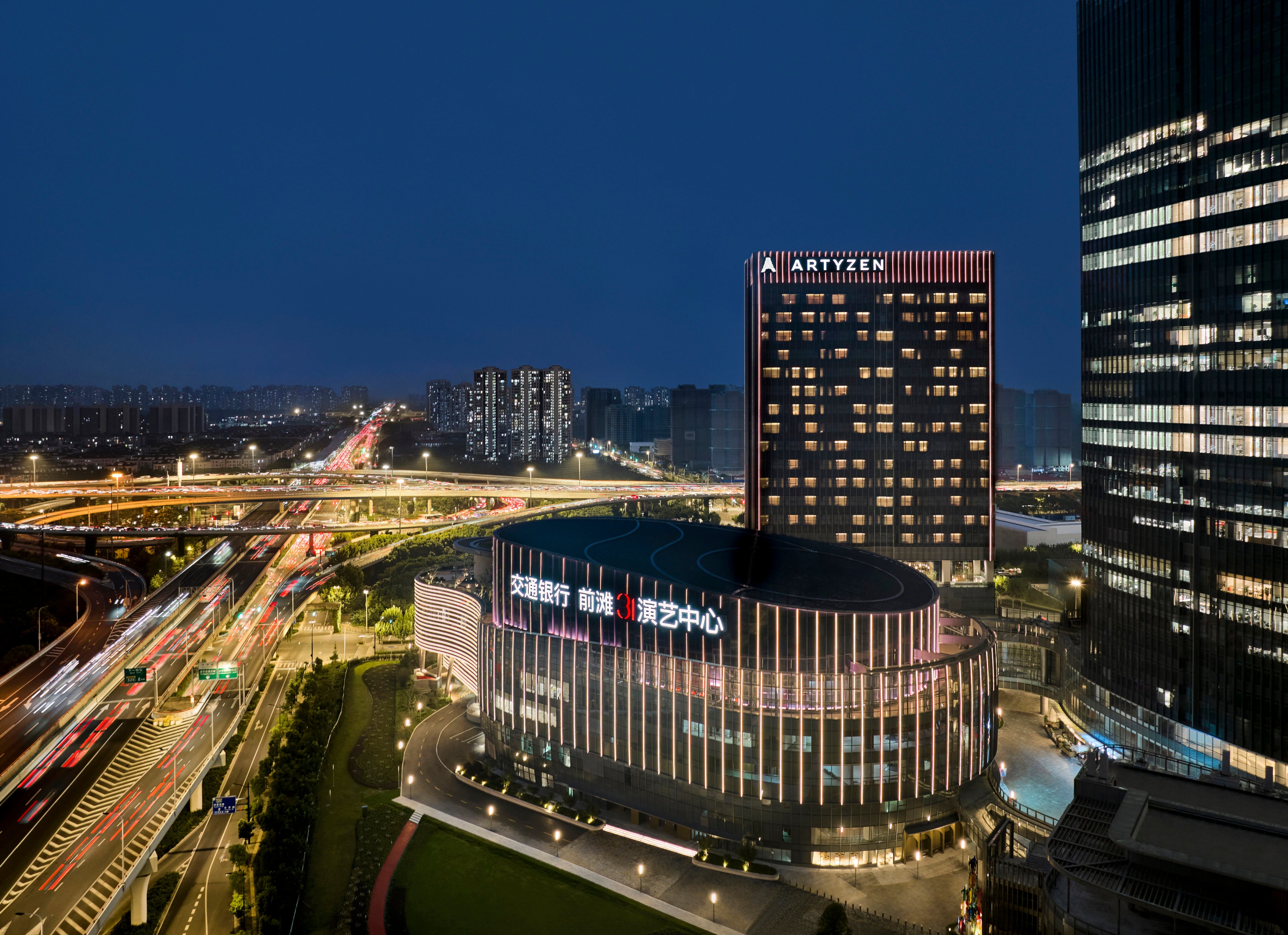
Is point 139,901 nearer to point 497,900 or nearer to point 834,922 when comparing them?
point 497,900

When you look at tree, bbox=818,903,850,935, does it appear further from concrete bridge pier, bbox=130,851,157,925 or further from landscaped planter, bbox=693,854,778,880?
concrete bridge pier, bbox=130,851,157,925

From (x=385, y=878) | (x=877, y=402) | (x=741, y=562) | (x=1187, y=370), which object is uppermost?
(x=877, y=402)

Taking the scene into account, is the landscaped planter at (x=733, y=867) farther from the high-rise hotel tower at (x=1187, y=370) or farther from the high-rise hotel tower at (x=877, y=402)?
the high-rise hotel tower at (x=877, y=402)

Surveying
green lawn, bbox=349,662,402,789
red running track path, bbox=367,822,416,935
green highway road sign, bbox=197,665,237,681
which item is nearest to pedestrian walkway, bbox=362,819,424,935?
red running track path, bbox=367,822,416,935

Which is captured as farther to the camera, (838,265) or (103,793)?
(838,265)

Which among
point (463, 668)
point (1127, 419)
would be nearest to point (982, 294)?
point (1127, 419)

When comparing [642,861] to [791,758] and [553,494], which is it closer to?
[791,758]

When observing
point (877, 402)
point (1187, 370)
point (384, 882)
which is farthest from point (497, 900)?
point (877, 402)
